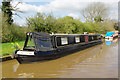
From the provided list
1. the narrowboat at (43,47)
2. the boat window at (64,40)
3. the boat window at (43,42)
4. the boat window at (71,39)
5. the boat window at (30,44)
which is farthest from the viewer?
the boat window at (71,39)

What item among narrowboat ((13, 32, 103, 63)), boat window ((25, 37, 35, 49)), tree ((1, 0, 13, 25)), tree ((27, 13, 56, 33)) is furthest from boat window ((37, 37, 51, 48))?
tree ((1, 0, 13, 25))

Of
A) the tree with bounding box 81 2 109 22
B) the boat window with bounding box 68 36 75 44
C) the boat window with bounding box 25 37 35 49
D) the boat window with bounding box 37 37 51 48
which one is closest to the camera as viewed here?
the boat window with bounding box 37 37 51 48

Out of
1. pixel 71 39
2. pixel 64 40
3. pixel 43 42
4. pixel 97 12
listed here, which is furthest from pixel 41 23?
pixel 97 12

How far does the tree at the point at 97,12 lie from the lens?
104 feet

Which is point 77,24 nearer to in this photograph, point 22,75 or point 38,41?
point 38,41

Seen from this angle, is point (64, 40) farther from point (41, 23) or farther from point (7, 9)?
point (7, 9)

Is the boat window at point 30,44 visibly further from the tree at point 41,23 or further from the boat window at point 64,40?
the tree at point 41,23

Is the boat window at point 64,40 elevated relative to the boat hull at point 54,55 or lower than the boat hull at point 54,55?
elevated

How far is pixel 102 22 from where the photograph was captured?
99.9 ft

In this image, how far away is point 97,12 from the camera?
105 feet

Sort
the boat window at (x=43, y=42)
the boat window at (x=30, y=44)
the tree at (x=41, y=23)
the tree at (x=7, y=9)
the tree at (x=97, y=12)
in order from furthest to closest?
the tree at (x=97, y=12) < the tree at (x=7, y=9) < the tree at (x=41, y=23) < the boat window at (x=30, y=44) < the boat window at (x=43, y=42)

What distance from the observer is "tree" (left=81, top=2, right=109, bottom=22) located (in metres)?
31.7

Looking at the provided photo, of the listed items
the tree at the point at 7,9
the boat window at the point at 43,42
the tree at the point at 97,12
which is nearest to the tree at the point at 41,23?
the tree at the point at 7,9

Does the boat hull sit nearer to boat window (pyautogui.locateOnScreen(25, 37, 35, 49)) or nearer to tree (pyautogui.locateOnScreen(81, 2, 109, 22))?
boat window (pyautogui.locateOnScreen(25, 37, 35, 49))
